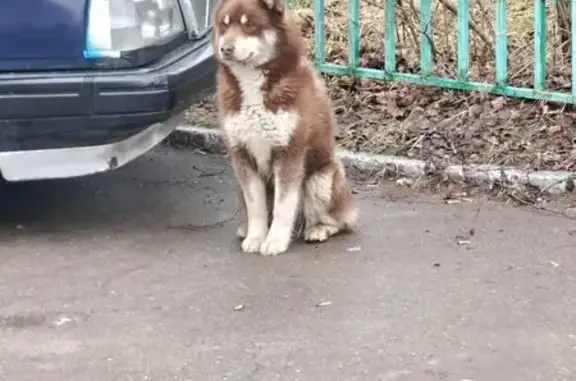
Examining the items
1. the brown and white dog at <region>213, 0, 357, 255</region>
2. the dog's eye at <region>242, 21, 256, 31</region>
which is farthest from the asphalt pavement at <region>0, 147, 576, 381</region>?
the dog's eye at <region>242, 21, 256, 31</region>

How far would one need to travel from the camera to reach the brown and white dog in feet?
16.4

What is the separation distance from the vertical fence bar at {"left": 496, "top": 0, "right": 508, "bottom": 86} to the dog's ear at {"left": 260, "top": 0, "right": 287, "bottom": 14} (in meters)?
2.04

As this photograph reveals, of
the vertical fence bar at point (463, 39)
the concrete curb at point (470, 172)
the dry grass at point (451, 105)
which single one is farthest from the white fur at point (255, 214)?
the vertical fence bar at point (463, 39)

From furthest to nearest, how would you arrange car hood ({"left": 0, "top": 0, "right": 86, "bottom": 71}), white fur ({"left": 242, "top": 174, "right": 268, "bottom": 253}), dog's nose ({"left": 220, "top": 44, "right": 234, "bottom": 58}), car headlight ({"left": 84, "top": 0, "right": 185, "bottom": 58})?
white fur ({"left": 242, "top": 174, "right": 268, "bottom": 253}), car headlight ({"left": 84, "top": 0, "right": 185, "bottom": 58}), car hood ({"left": 0, "top": 0, "right": 86, "bottom": 71}), dog's nose ({"left": 220, "top": 44, "right": 234, "bottom": 58})

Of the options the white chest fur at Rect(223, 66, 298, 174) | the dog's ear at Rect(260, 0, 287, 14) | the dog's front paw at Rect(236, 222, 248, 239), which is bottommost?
the dog's front paw at Rect(236, 222, 248, 239)

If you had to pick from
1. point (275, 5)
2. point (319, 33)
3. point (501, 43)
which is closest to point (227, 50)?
point (275, 5)

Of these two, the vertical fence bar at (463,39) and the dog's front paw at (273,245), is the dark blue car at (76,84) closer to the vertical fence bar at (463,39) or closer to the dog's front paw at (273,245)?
the dog's front paw at (273,245)

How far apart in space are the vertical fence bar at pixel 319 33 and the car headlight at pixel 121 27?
7.02ft

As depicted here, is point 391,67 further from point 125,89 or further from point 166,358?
point 166,358

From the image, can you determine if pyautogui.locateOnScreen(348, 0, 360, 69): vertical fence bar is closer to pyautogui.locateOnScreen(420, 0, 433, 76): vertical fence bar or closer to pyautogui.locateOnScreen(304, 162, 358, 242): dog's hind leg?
pyautogui.locateOnScreen(420, 0, 433, 76): vertical fence bar

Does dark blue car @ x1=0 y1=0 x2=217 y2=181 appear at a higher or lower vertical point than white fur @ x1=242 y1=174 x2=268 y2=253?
higher

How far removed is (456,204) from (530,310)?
1.52 meters

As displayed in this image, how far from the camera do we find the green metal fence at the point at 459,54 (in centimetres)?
657

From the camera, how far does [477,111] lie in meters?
6.87
